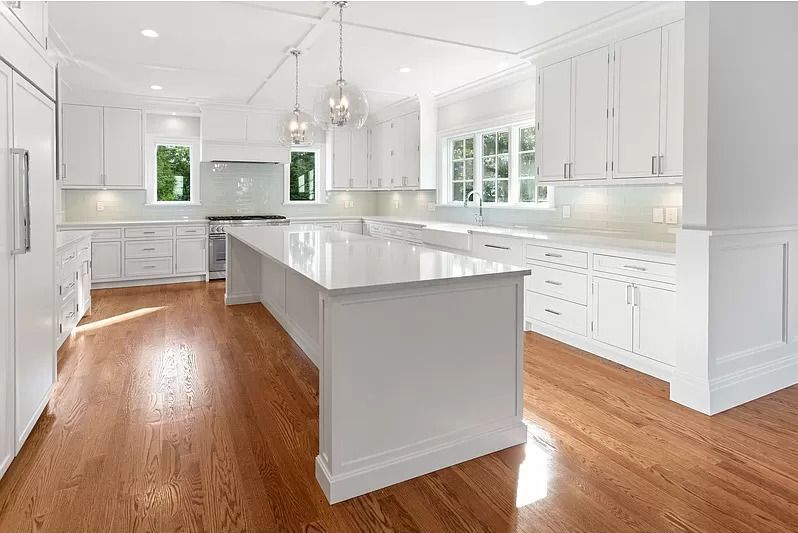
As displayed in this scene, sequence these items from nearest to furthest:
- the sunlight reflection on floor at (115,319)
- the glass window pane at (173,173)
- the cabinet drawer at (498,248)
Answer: the cabinet drawer at (498,248), the sunlight reflection on floor at (115,319), the glass window pane at (173,173)

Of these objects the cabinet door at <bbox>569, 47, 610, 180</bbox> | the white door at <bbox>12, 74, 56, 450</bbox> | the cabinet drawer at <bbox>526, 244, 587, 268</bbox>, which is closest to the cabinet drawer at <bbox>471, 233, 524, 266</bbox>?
the cabinet drawer at <bbox>526, 244, 587, 268</bbox>

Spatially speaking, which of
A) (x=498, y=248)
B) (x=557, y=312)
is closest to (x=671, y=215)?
(x=557, y=312)

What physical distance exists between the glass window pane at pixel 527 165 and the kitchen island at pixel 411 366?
116 inches

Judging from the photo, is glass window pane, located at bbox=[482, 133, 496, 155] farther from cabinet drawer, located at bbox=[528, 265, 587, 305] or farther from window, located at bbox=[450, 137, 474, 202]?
cabinet drawer, located at bbox=[528, 265, 587, 305]

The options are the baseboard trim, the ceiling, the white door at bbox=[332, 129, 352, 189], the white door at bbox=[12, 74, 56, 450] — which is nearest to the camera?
the baseboard trim

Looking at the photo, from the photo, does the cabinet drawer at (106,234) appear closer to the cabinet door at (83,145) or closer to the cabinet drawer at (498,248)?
the cabinet door at (83,145)

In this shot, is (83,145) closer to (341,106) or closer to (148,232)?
(148,232)

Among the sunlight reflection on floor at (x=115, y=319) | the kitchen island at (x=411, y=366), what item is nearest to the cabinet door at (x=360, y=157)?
the sunlight reflection on floor at (x=115, y=319)

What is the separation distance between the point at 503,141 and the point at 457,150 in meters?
0.96

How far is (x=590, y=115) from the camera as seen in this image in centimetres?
400

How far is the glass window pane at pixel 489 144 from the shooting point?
582 cm

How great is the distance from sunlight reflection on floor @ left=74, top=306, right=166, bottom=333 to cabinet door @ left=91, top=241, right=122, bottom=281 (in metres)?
1.56

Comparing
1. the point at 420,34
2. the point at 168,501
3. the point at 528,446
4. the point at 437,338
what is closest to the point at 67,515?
the point at 168,501

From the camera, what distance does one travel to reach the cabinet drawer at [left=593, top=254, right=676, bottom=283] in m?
3.19
